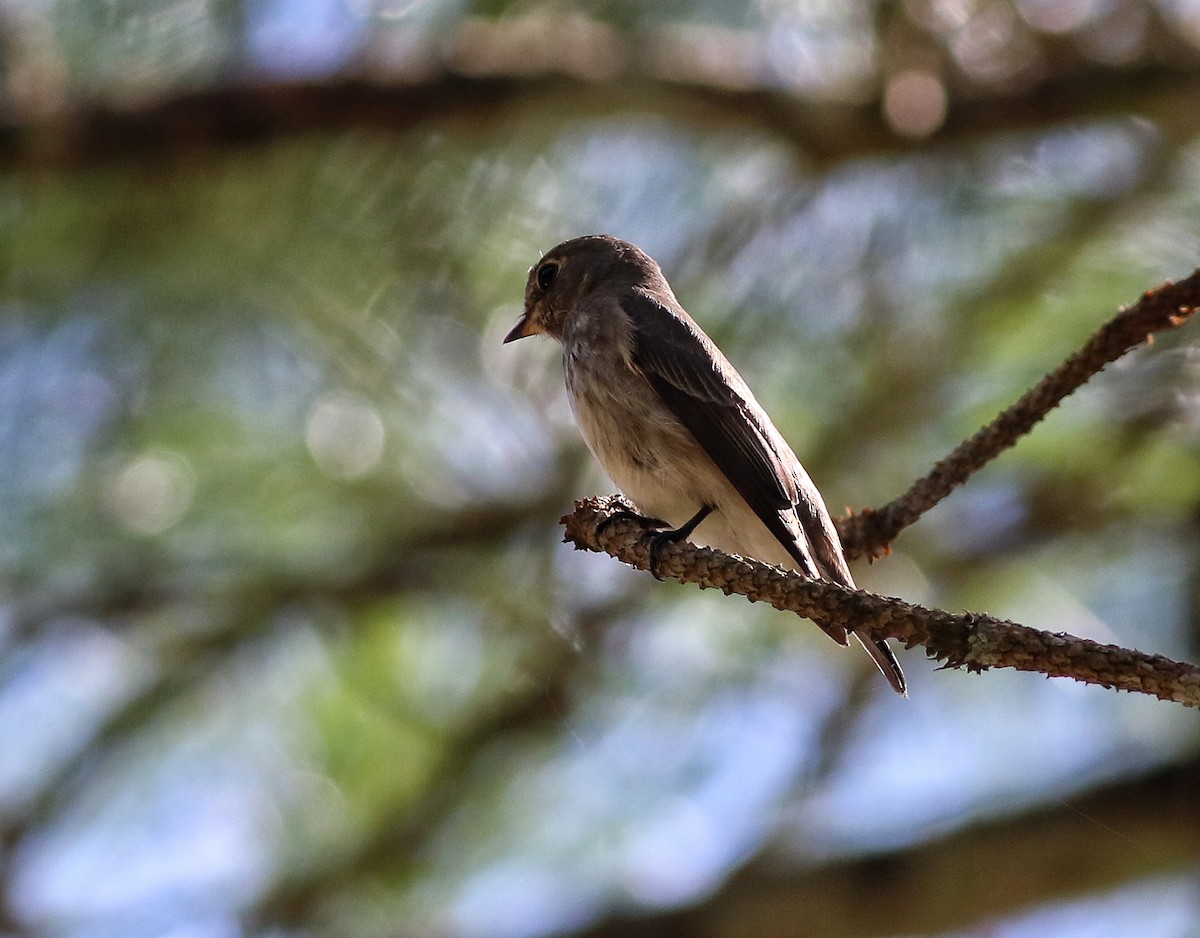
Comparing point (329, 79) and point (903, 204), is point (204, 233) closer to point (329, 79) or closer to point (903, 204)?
point (329, 79)

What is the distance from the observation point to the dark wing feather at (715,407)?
3.02m

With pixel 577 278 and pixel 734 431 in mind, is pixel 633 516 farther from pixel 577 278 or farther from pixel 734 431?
pixel 577 278

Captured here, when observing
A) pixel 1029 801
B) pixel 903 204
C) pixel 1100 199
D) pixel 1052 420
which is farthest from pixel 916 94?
pixel 1029 801

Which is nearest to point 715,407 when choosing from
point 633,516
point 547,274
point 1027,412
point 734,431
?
point 734,431

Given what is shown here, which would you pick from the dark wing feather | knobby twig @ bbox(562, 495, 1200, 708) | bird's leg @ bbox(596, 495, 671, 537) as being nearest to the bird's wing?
the dark wing feather

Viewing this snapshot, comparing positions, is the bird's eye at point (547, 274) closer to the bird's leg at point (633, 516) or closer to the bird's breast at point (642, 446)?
the bird's breast at point (642, 446)

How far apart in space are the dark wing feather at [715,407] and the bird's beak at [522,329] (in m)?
0.33

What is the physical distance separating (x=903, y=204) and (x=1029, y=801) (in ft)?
5.00

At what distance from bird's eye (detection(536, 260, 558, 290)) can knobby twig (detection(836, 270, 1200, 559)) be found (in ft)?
4.26

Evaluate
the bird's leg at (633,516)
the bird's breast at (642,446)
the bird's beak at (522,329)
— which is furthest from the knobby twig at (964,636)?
the bird's beak at (522,329)

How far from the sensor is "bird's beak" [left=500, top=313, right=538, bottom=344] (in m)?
3.68

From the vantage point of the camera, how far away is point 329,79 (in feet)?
10.7

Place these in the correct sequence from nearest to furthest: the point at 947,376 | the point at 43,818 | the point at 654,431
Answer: the point at 654,431
the point at 947,376
the point at 43,818

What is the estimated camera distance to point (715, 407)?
321 cm
